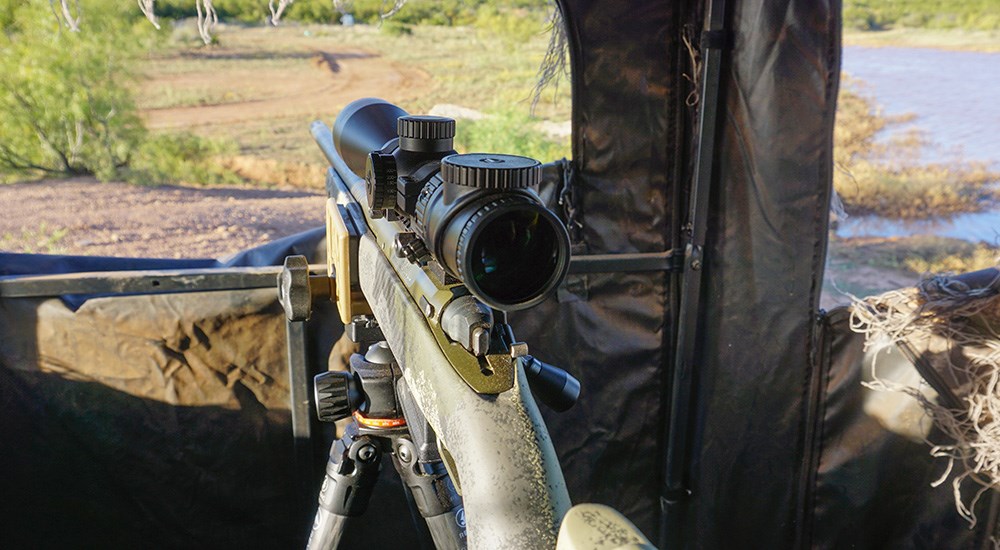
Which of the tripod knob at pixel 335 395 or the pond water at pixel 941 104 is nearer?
the tripod knob at pixel 335 395

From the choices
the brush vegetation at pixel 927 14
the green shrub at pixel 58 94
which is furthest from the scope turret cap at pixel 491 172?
the brush vegetation at pixel 927 14

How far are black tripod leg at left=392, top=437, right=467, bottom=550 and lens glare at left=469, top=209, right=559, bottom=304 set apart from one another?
55 cm

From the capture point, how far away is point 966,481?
1967 mm

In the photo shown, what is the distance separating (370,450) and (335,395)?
15 centimetres

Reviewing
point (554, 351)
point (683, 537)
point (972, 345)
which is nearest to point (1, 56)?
point (554, 351)

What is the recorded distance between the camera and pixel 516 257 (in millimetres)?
832

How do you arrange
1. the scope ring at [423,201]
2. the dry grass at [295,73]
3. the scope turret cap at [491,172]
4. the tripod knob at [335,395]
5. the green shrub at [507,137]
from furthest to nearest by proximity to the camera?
the dry grass at [295,73]
the green shrub at [507,137]
the tripod knob at [335,395]
the scope ring at [423,201]
the scope turret cap at [491,172]

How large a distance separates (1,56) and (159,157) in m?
1.23

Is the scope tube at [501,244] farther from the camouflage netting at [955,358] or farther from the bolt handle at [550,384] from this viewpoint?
the camouflage netting at [955,358]

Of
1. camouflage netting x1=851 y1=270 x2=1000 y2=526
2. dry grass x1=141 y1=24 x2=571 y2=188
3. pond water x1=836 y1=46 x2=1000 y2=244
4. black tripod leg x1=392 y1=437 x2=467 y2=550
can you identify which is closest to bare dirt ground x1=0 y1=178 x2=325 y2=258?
dry grass x1=141 y1=24 x2=571 y2=188

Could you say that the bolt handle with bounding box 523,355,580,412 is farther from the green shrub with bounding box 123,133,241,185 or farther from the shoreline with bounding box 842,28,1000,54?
the shoreline with bounding box 842,28,1000,54

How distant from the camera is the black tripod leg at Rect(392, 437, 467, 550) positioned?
1.28 m

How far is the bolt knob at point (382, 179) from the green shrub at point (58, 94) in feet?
13.1

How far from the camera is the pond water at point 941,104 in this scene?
20.9 feet
